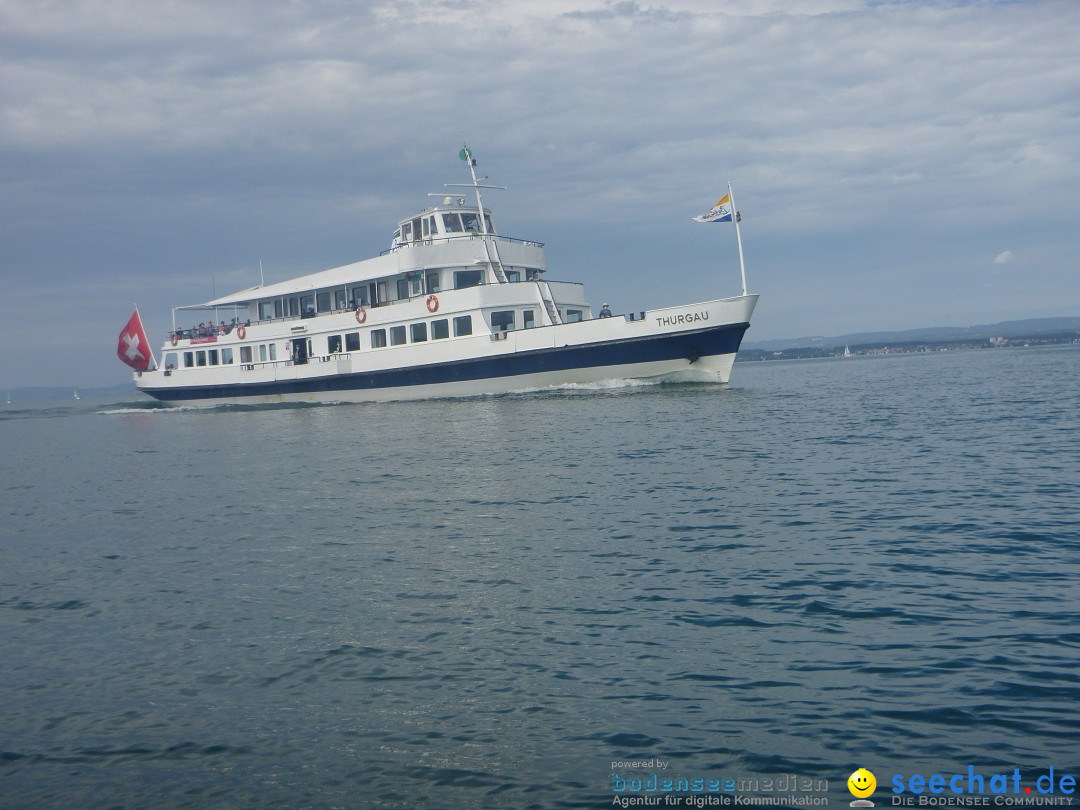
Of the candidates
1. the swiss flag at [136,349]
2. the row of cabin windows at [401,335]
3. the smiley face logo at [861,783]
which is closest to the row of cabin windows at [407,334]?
the row of cabin windows at [401,335]

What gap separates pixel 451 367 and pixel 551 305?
5.53 meters

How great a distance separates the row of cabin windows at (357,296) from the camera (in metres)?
41.2

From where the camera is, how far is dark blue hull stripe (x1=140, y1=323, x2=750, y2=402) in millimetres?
35688

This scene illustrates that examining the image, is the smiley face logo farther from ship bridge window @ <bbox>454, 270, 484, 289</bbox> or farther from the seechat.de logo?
ship bridge window @ <bbox>454, 270, 484, 289</bbox>

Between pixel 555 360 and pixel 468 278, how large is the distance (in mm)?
7069

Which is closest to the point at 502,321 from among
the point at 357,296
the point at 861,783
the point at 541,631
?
the point at 357,296

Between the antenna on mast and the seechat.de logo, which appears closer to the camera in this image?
the seechat.de logo

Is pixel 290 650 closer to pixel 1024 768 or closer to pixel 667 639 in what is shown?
pixel 667 639

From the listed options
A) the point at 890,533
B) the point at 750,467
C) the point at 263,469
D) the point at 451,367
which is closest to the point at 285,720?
the point at 890,533

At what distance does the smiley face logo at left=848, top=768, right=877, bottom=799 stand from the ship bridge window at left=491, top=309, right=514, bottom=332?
112 ft

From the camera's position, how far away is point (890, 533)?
11.3m

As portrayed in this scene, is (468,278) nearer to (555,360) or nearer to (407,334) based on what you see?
(407,334)

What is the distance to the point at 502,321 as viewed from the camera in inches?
1537

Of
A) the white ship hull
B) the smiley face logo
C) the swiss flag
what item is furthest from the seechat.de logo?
the swiss flag
